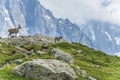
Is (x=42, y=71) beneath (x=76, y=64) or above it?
beneath

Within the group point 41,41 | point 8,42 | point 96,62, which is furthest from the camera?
point 41,41

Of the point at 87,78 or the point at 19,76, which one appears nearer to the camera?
the point at 19,76

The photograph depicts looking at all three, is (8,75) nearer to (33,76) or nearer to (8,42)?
(33,76)

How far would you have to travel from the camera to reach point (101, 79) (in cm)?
8650

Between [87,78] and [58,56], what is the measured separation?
534 inches

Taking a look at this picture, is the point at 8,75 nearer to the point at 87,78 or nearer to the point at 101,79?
the point at 87,78

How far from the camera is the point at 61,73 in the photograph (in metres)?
60.4

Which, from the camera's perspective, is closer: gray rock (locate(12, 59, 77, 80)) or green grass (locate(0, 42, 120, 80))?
gray rock (locate(12, 59, 77, 80))

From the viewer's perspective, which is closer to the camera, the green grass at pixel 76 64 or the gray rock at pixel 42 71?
the gray rock at pixel 42 71

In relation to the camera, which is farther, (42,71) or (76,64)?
(76,64)

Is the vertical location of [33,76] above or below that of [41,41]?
below

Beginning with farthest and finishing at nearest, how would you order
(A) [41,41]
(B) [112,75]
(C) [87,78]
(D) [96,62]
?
1. (A) [41,41]
2. (D) [96,62]
3. (B) [112,75]
4. (C) [87,78]

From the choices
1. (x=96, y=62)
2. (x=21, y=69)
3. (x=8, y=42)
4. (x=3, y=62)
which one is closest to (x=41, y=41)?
(x=8, y=42)

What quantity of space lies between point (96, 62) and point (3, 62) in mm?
38046
